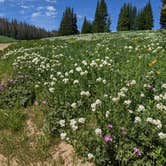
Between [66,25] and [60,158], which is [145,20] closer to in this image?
[66,25]

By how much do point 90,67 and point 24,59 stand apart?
10.7 feet

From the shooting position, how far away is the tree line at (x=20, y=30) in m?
146

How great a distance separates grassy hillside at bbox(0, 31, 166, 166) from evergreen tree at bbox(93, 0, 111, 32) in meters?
77.1

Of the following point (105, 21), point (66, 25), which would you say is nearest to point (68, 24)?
point (66, 25)

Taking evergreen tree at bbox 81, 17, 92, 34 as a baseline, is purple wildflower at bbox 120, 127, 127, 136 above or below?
below

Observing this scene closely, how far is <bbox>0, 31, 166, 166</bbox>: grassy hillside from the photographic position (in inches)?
183

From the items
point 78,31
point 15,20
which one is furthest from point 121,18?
point 15,20

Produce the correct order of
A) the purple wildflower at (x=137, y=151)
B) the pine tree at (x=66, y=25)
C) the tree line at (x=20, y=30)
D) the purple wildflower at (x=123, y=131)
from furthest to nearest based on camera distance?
the tree line at (x=20, y=30)
the pine tree at (x=66, y=25)
the purple wildflower at (x=123, y=131)
the purple wildflower at (x=137, y=151)

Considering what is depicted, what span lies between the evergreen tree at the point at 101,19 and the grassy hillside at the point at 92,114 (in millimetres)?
77118

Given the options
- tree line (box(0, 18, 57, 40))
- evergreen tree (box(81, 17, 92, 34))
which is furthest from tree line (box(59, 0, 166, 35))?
Result: tree line (box(0, 18, 57, 40))

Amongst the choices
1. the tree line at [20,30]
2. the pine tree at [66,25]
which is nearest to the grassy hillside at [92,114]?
the pine tree at [66,25]

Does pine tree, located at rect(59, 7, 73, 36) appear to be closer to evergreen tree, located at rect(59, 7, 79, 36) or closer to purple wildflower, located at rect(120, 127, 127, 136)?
evergreen tree, located at rect(59, 7, 79, 36)

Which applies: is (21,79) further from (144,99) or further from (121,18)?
(121,18)

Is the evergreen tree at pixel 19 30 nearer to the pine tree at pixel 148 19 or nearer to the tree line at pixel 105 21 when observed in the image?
the tree line at pixel 105 21
